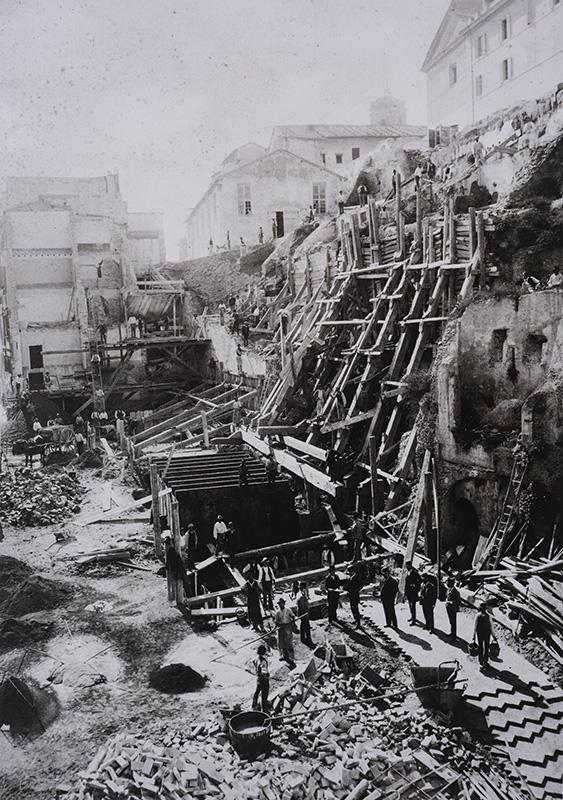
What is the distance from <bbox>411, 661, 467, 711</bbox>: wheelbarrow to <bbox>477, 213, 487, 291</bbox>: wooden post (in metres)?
11.8

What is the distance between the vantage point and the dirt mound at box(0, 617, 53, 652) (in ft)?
41.4

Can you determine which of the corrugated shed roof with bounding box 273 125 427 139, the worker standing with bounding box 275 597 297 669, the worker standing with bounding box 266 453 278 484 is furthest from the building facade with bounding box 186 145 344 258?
the worker standing with bounding box 275 597 297 669

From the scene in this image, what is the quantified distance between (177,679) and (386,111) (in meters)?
52.8

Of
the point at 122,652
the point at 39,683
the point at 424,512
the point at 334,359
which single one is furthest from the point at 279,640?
the point at 334,359

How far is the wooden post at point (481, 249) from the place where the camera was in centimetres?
1855

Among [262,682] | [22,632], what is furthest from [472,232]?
[22,632]

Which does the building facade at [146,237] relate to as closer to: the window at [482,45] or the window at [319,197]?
the window at [319,197]

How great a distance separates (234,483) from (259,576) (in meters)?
3.38

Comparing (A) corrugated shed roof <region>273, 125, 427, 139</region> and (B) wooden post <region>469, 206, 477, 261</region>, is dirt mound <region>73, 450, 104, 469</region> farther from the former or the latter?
(A) corrugated shed roof <region>273, 125, 427, 139</region>

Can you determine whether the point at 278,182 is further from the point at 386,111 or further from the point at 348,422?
the point at 348,422

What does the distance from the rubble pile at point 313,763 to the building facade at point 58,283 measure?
30.0m

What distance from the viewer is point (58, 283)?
136 ft

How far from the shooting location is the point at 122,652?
40.7 feet

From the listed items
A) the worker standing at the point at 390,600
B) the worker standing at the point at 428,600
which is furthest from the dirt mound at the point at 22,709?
the worker standing at the point at 428,600
